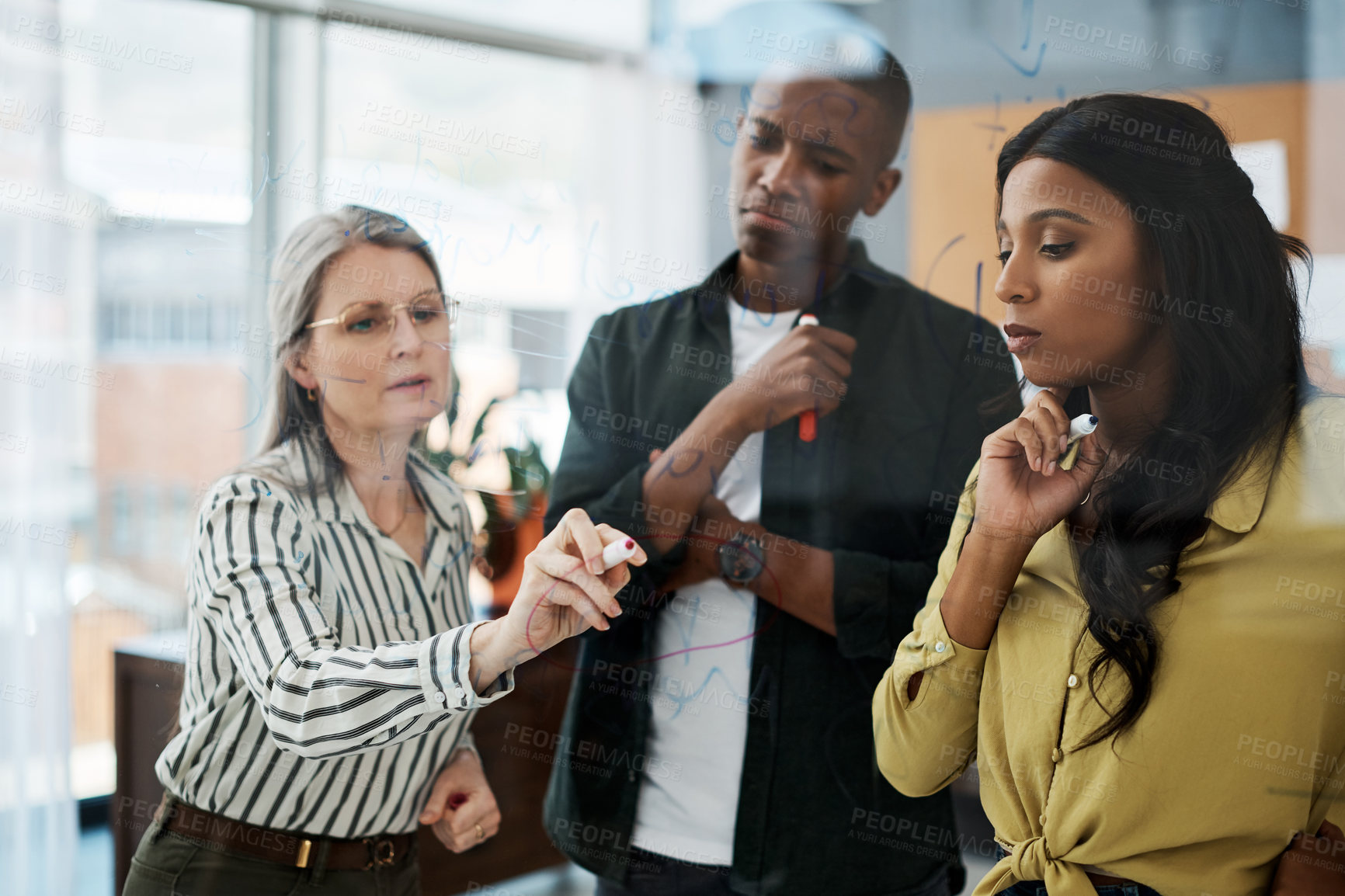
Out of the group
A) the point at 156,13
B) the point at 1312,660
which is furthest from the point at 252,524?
the point at 1312,660

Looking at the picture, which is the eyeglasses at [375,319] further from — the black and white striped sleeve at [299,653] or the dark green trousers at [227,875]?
the dark green trousers at [227,875]

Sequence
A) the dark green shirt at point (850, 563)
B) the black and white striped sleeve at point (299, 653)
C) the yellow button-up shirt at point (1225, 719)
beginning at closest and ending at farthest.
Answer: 1. the yellow button-up shirt at point (1225, 719)
2. the black and white striped sleeve at point (299, 653)
3. the dark green shirt at point (850, 563)

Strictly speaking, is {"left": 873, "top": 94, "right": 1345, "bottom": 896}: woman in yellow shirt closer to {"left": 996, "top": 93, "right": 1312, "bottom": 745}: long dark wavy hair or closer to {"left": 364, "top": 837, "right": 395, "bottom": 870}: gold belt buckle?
{"left": 996, "top": 93, "right": 1312, "bottom": 745}: long dark wavy hair

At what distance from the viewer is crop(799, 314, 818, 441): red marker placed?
1024 mm

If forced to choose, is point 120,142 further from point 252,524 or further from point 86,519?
point 252,524

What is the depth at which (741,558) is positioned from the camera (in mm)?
1024

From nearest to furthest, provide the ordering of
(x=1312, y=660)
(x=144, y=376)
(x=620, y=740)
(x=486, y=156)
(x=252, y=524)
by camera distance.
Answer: (x=1312, y=660)
(x=252, y=524)
(x=620, y=740)
(x=486, y=156)
(x=144, y=376)

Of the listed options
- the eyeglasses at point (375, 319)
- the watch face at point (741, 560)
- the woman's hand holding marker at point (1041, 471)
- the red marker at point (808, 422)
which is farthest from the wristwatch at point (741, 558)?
the eyeglasses at point (375, 319)

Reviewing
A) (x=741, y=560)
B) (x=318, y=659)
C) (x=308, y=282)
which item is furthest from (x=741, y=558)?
(x=308, y=282)

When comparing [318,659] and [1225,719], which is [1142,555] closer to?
[1225,719]

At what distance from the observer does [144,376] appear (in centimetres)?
143

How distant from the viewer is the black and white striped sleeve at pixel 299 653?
2.89 ft

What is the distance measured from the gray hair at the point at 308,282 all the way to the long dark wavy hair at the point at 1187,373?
678 millimetres

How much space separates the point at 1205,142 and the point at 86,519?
1.46 meters
